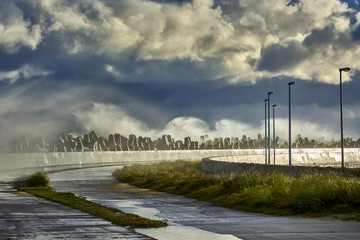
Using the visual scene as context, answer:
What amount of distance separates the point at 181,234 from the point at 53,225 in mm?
3626

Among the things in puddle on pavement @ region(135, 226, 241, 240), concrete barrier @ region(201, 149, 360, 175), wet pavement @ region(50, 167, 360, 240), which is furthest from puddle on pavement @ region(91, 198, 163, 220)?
→ concrete barrier @ region(201, 149, 360, 175)

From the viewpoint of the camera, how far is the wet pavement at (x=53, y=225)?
13852 mm

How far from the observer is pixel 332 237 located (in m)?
13.8

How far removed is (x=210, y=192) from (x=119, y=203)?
509cm

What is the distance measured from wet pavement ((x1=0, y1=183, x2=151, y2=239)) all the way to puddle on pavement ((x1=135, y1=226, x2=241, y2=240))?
460mm

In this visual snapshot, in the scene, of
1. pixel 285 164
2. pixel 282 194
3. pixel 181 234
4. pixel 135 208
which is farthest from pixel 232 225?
pixel 285 164

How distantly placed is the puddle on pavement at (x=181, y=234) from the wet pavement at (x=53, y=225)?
0.46 meters

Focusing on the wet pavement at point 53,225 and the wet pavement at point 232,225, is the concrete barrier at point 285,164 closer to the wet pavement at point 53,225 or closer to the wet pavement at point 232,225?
the wet pavement at point 232,225

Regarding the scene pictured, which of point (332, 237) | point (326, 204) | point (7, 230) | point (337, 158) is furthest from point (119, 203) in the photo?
point (337, 158)

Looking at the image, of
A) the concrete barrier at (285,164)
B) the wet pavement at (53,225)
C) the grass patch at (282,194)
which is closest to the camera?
the wet pavement at (53,225)

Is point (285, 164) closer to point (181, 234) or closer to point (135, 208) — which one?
point (135, 208)

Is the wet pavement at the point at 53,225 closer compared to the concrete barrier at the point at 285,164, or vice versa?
the wet pavement at the point at 53,225

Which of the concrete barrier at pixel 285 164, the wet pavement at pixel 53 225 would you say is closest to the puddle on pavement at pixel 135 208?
the wet pavement at pixel 53 225

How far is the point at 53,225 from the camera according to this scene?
15.9 meters
